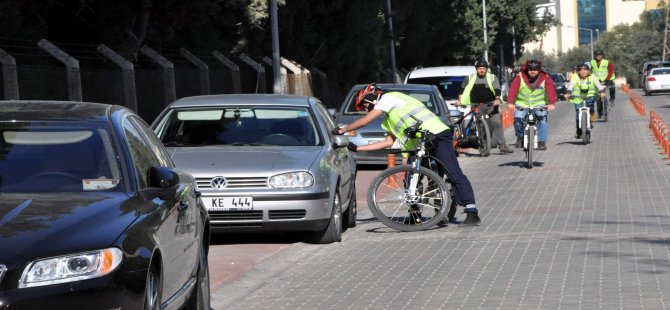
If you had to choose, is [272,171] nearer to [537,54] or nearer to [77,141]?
[77,141]

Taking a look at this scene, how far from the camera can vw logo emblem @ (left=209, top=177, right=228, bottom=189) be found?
12.1 meters

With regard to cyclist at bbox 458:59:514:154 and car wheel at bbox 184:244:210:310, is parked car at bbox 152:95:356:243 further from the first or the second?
cyclist at bbox 458:59:514:154

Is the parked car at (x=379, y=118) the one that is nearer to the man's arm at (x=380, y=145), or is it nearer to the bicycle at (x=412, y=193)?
the man's arm at (x=380, y=145)

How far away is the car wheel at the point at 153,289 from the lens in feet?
19.6

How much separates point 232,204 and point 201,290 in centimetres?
422

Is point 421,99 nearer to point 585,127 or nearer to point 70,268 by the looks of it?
point 585,127

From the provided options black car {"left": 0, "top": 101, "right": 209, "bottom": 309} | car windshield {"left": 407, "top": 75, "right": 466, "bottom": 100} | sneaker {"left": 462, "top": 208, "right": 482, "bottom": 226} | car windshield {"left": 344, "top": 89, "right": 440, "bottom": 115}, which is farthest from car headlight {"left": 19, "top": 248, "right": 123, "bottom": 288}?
car windshield {"left": 407, "top": 75, "right": 466, "bottom": 100}

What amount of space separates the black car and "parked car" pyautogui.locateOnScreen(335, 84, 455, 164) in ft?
46.0

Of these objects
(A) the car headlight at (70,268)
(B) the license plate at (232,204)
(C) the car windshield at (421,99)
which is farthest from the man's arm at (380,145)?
(C) the car windshield at (421,99)

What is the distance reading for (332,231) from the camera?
40.8ft

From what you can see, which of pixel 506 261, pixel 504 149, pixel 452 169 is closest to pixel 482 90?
pixel 504 149

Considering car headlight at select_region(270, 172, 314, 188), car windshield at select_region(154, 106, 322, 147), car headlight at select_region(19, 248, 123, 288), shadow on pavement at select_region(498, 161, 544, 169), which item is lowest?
shadow on pavement at select_region(498, 161, 544, 169)

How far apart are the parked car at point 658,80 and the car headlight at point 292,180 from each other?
62.7 metres

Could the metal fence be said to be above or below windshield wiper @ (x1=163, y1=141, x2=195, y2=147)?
above
